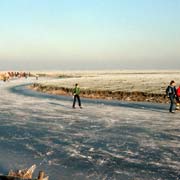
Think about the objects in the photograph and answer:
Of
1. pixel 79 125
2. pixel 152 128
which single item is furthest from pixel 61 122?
pixel 152 128

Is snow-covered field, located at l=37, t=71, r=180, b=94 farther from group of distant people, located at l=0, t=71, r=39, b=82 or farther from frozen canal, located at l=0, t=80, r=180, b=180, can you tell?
group of distant people, located at l=0, t=71, r=39, b=82

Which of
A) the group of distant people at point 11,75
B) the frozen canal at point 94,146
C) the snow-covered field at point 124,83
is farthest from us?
the group of distant people at point 11,75

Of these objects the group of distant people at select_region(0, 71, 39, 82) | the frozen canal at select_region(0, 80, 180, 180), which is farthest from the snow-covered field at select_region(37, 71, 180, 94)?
the group of distant people at select_region(0, 71, 39, 82)

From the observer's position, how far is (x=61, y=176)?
7.90m

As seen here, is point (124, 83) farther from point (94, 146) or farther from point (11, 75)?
point (11, 75)

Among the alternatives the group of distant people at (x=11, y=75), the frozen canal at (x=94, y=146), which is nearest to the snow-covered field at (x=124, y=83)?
the frozen canal at (x=94, y=146)

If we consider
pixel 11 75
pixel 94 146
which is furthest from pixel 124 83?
pixel 11 75

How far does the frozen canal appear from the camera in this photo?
834 cm

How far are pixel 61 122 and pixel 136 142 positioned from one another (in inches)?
204

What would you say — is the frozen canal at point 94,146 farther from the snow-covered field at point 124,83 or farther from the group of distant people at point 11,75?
the group of distant people at point 11,75

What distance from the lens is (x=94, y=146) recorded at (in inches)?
431

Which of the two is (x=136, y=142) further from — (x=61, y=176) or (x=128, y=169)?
(x=61, y=176)

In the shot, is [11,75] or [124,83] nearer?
[124,83]

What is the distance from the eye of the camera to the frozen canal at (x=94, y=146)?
8.34m
